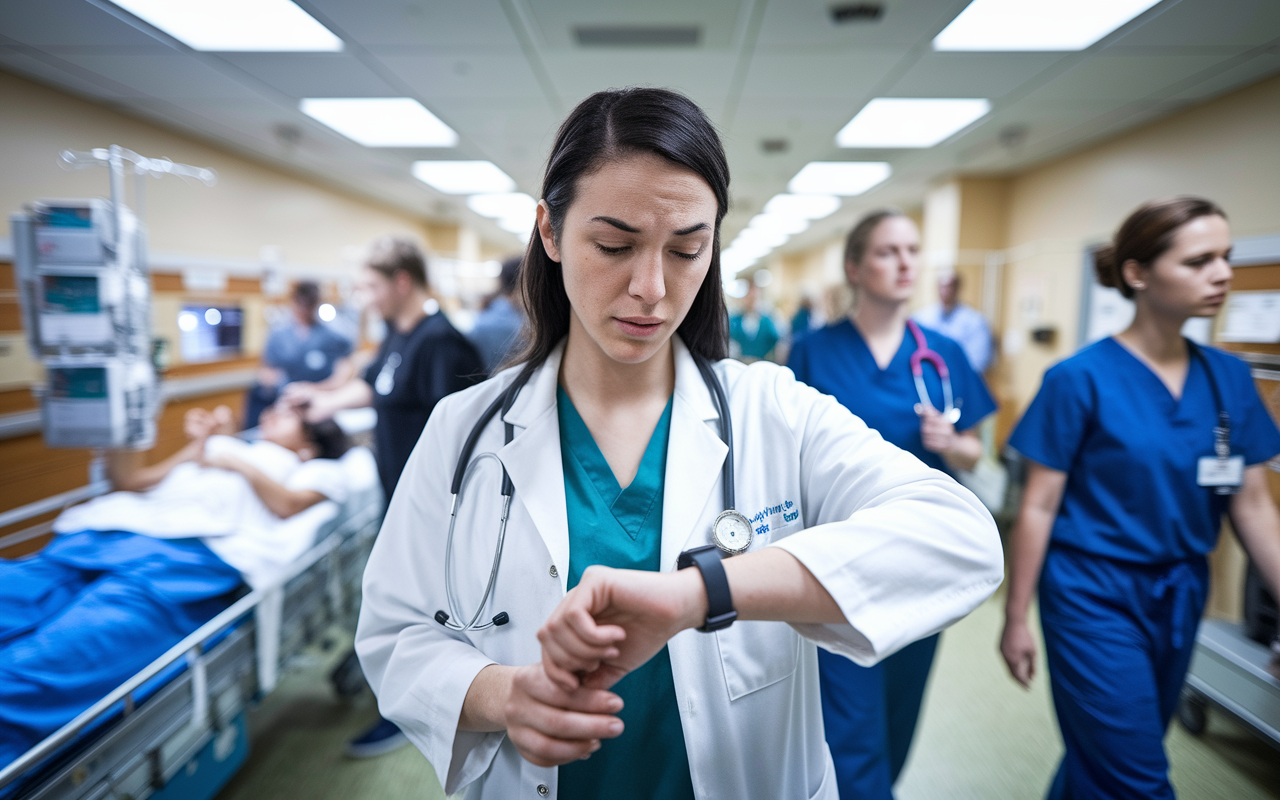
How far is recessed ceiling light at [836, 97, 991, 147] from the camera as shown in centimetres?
338

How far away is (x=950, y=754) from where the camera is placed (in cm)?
205

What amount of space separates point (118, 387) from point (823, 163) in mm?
4562

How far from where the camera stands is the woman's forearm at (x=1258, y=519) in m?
1.35

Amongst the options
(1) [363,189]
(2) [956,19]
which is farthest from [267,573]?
(1) [363,189]

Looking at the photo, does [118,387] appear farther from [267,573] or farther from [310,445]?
[310,445]

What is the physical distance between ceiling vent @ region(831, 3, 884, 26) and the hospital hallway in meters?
2.33

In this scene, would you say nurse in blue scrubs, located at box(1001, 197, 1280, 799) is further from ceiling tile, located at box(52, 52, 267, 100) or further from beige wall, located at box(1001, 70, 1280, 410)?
ceiling tile, located at box(52, 52, 267, 100)

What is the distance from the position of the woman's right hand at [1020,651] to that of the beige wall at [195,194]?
2.61m

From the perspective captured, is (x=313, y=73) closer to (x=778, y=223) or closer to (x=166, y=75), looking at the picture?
(x=166, y=75)

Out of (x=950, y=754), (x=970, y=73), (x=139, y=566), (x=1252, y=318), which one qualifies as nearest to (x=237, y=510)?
(x=139, y=566)

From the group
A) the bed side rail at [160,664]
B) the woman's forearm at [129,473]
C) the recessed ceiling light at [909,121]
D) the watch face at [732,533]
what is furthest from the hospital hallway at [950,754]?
the recessed ceiling light at [909,121]

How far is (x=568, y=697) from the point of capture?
596mm

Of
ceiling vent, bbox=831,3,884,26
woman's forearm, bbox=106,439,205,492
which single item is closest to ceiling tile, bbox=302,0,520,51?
ceiling vent, bbox=831,3,884,26

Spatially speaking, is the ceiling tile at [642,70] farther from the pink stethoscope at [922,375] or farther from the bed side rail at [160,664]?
the bed side rail at [160,664]
